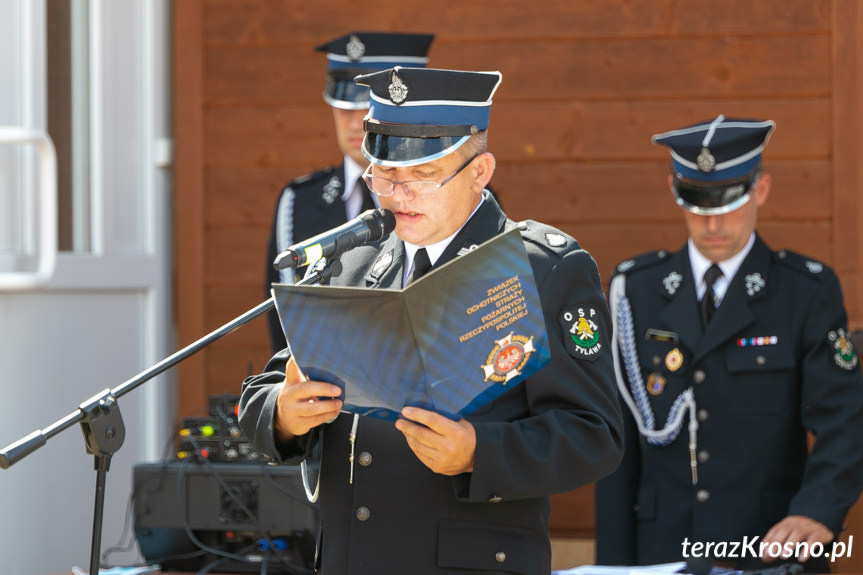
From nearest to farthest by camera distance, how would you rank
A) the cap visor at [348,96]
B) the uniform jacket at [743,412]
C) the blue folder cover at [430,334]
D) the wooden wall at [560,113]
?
the blue folder cover at [430,334] < the uniform jacket at [743,412] < the cap visor at [348,96] < the wooden wall at [560,113]

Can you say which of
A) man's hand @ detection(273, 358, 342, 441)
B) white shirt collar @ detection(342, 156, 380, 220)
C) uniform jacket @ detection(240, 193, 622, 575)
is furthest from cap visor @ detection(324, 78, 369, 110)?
man's hand @ detection(273, 358, 342, 441)

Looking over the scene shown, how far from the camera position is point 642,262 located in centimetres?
355

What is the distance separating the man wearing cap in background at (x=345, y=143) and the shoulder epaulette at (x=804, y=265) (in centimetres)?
122

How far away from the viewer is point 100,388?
163 inches

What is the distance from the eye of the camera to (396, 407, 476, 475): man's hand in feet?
5.45

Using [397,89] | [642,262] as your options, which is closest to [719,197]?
[642,262]

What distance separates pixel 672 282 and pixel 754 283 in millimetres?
243

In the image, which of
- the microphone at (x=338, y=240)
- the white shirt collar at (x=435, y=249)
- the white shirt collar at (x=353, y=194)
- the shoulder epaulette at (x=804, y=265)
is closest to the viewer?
the microphone at (x=338, y=240)

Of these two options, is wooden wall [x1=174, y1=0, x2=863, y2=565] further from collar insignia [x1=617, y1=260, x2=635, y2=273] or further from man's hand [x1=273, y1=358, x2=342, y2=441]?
man's hand [x1=273, y1=358, x2=342, y2=441]

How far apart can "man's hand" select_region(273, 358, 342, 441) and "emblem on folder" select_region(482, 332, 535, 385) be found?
22 cm

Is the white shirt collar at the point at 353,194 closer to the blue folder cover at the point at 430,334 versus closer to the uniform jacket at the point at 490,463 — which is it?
the uniform jacket at the point at 490,463

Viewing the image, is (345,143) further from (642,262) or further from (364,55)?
(642,262)

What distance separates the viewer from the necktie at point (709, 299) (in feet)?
11.1

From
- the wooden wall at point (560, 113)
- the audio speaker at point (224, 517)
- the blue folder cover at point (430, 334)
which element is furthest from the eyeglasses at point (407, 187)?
the wooden wall at point (560, 113)
